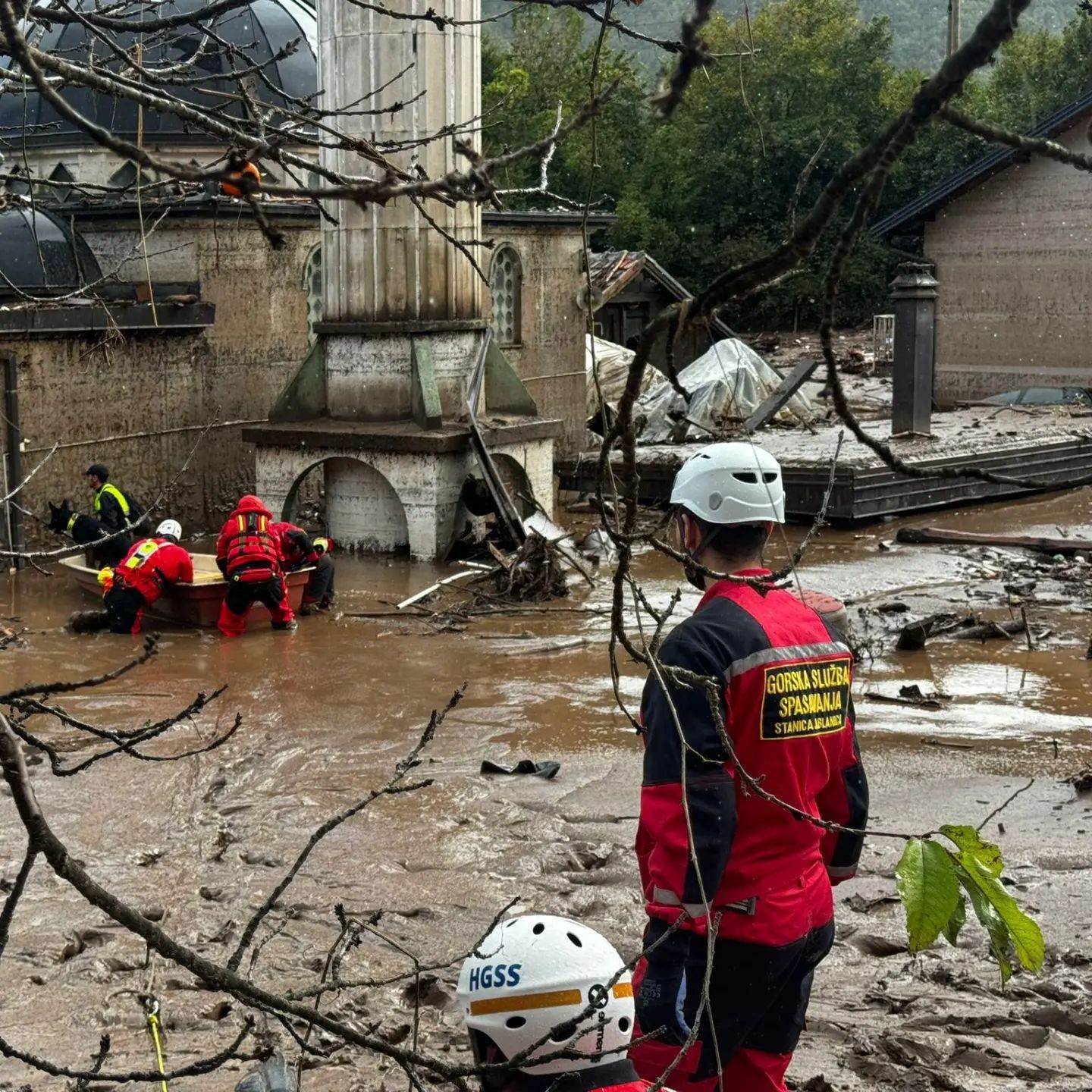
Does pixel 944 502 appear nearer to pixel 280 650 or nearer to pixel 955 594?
pixel 955 594

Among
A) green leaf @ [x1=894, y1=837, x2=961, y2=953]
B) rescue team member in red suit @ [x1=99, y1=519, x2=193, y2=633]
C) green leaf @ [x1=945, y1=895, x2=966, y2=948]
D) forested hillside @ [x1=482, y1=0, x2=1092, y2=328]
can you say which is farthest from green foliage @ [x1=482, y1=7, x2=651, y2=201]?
green leaf @ [x1=894, y1=837, x2=961, y2=953]

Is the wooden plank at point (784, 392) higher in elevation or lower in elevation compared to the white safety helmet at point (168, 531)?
higher

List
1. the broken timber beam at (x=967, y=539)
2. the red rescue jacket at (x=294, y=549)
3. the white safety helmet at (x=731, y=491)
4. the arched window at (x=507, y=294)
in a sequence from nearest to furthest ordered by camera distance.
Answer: the white safety helmet at (x=731, y=491), the red rescue jacket at (x=294, y=549), the broken timber beam at (x=967, y=539), the arched window at (x=507, y=294)

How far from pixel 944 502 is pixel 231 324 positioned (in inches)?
414

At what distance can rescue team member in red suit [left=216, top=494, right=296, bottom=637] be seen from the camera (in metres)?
14.2

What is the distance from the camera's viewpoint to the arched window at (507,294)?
82.8 ft

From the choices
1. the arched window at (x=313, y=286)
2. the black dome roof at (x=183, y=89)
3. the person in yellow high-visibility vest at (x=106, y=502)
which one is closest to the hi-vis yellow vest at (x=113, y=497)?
the person in yellow high-visibility vest at (x=106, y=502)

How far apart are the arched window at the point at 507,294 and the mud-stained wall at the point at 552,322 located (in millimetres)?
89

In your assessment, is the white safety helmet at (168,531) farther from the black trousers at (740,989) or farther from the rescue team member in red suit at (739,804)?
the black trousers at (740,989)

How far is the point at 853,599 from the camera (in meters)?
16.2

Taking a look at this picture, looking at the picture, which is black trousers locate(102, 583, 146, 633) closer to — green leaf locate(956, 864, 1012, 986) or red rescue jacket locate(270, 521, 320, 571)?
red rescue jacket locate(270, 521, 320, 571)

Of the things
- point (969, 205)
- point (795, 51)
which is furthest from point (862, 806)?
point (795, 51)

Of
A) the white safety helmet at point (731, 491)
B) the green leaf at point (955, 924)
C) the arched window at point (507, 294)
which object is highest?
the arched window at point (507, 294)

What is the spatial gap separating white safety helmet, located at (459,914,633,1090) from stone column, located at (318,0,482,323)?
46.8 feet
